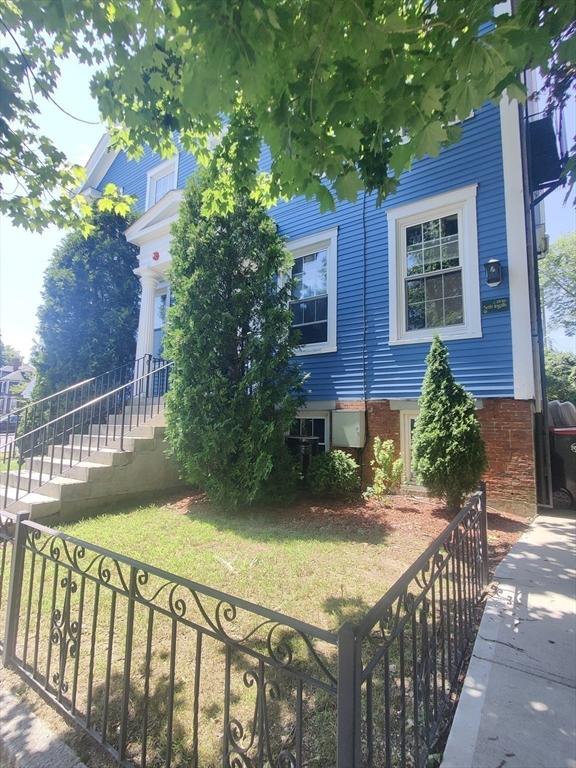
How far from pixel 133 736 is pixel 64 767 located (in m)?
0.31

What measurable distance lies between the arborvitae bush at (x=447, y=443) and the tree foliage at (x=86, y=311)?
804 centimetres

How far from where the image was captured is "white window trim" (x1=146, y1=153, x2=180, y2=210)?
11.3m

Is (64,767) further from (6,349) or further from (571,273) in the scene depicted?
(6,349)

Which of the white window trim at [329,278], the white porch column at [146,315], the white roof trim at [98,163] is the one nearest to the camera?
the white window trim at [329,278]

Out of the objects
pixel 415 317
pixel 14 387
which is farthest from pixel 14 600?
pixel 14 387

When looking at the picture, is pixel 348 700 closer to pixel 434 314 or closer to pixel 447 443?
pixel 447 443

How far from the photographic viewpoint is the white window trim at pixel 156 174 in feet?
37.2

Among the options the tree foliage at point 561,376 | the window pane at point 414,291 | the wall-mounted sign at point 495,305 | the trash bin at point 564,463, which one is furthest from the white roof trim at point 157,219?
the tree foliage at point 561,376

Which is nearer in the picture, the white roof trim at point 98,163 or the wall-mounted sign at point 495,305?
the wall-mounted sign at point 495,305

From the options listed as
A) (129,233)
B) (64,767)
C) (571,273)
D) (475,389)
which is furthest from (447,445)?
(571,273)

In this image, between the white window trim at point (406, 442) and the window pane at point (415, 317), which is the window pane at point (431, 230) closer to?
the window pane at point (415, 317)

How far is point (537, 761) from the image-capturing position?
1.69 metres

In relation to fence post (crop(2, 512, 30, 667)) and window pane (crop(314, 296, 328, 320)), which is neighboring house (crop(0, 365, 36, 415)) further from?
fence post (crop(2, 512, 30, 667))

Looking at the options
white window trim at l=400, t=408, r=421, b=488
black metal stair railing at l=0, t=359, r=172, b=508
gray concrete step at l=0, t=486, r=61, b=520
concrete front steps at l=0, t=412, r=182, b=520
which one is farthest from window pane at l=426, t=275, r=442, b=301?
gray concrete step at l=0, t=486, r=61, b=520
